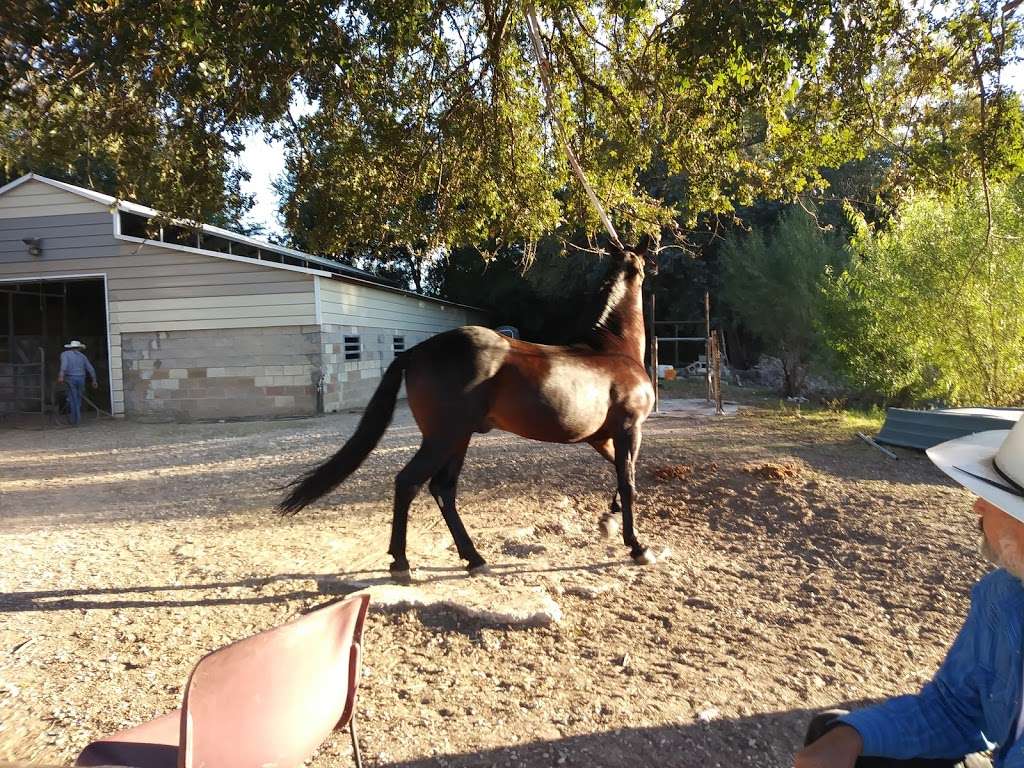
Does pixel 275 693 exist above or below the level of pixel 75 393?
below

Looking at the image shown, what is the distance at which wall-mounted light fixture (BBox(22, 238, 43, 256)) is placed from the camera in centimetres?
1412

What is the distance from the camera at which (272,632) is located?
4.59 feet

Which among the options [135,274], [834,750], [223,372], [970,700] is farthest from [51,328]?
[970,700]

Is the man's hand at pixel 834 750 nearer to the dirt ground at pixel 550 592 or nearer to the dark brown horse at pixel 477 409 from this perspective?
the dirt ground at pixel 550 592

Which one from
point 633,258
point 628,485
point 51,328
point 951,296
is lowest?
point 628,485

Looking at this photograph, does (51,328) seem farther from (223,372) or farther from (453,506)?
(453,506)

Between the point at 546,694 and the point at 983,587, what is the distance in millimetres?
1837

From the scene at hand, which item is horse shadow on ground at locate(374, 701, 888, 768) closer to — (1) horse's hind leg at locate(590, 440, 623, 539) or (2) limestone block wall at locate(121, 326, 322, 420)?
(1) horse's hind leg at locate(590, 440, 623, 539)

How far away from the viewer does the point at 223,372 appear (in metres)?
14.0

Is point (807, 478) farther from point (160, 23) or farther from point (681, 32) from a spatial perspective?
point (160, 23)

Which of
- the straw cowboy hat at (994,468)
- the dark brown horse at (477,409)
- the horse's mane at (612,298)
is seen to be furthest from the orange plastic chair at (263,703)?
the horse's mane at (612,298)

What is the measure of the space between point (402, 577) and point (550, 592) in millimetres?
966

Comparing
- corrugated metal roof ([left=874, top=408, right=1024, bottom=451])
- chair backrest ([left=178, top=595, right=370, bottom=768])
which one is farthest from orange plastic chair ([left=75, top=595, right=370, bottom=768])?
corrugated metal roof ([left=874, top=408, right=1024, bottom=451])

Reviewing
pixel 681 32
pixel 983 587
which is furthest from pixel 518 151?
pixel 983 587
